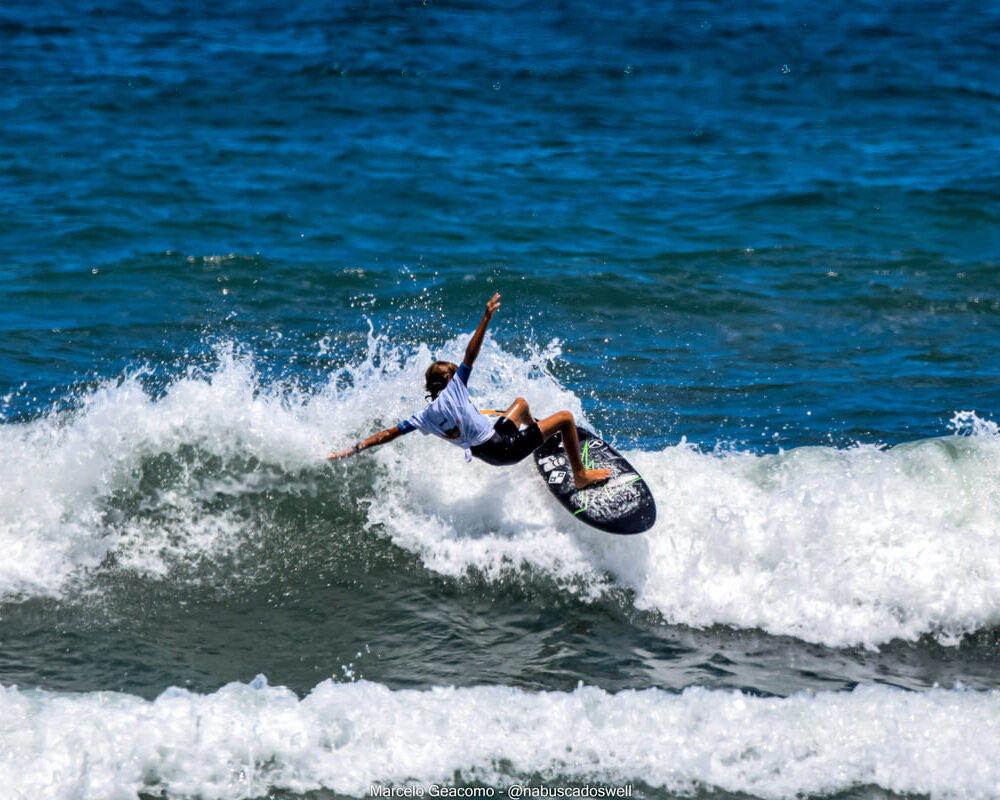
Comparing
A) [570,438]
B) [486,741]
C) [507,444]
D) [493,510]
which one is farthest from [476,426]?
[486,741]

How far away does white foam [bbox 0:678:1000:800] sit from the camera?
613cm

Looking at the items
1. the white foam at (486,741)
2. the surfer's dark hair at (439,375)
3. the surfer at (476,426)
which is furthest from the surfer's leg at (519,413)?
the white foam at (486,741)

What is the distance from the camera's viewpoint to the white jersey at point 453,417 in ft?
26.8

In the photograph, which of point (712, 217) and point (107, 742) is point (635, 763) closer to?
point (107, 742)

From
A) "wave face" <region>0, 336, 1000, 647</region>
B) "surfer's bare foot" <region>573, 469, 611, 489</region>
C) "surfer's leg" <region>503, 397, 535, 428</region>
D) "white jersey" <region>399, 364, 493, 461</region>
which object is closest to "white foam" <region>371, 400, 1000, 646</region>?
"wave face" <region>0, 336, 1000, 647</region>

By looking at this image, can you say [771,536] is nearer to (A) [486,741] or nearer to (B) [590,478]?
(B) [590,478]

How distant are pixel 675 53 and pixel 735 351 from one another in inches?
454

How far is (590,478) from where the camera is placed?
885 centimetres

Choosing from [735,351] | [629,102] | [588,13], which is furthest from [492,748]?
[588,13]

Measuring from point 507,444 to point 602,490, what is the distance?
0.88 meters

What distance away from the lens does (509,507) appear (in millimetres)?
9086

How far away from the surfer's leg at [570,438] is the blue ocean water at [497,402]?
0.43 meters

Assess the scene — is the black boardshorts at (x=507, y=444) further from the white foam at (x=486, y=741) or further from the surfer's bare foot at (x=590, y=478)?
the white foam at (x=486, y=741)

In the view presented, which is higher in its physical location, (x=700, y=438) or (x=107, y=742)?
(x=700, y=438)
